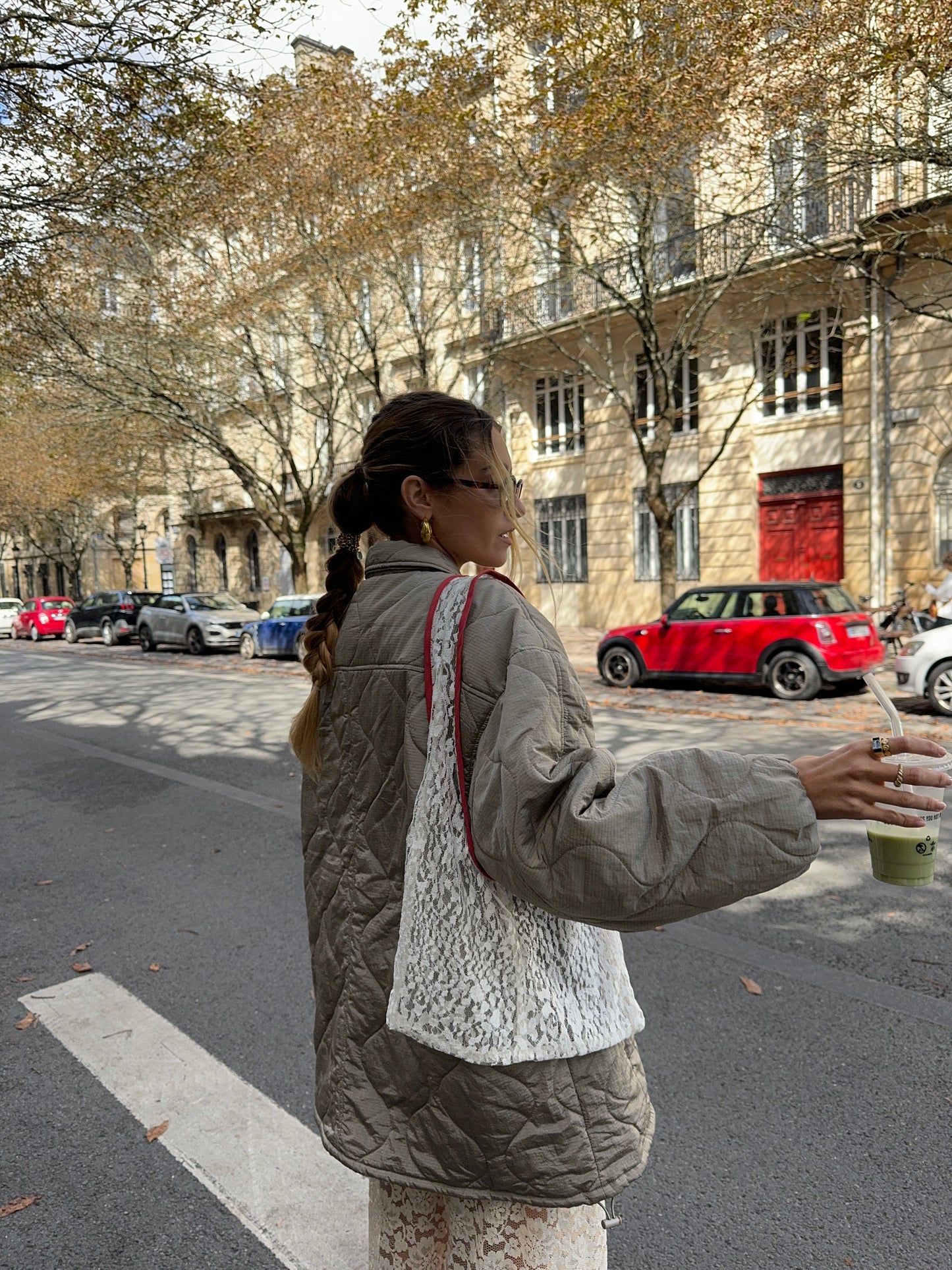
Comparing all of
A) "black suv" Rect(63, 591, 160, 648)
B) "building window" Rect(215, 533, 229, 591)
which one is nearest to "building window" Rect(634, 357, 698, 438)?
"black suv" Rect(63, 591, 160, 648)

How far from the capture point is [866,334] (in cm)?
1744

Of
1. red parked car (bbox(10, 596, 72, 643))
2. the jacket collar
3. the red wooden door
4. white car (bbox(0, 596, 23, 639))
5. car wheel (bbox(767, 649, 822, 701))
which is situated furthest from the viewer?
white car (bbox(0, 596, 23, 639))

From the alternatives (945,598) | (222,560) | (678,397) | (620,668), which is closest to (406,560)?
(945,598)

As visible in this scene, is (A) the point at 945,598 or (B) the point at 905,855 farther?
(A) the point at 945,598

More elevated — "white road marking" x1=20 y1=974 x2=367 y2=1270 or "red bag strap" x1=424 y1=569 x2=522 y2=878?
"red bag strap" x1=424 y1=569 x2=522 y2=878

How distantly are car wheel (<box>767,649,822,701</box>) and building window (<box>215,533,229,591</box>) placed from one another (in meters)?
31.1

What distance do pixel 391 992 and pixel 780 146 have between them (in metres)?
15.1

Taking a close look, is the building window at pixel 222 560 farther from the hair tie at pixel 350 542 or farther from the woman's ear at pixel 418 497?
the woman's ear at pixel 418 497

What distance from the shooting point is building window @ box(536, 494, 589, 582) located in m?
24.4

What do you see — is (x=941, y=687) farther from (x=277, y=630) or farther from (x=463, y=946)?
(x=277, y=630)

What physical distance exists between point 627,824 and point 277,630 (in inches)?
776

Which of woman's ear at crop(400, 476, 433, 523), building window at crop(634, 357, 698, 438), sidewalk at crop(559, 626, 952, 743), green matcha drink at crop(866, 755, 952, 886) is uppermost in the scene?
building window at crop(634, 357, 698, 438)

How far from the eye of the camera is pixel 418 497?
139 centimetres

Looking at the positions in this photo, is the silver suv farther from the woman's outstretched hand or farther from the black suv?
the woman's outstretched hand
